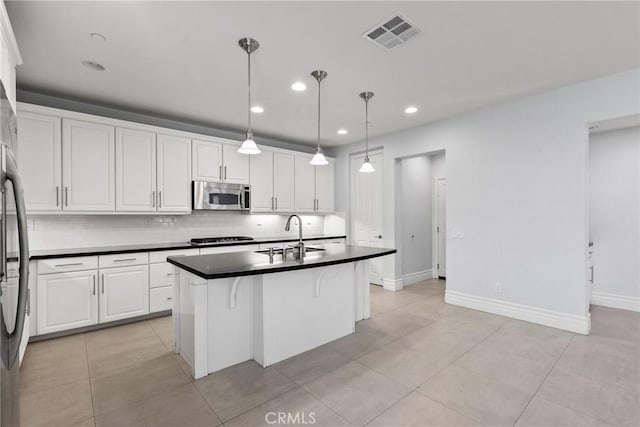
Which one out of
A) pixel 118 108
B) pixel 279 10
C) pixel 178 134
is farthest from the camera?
pixel 178 134

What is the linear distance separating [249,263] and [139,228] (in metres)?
2.60

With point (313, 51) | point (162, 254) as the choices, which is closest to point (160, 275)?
point (162, 254)

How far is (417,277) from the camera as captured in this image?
5.75m

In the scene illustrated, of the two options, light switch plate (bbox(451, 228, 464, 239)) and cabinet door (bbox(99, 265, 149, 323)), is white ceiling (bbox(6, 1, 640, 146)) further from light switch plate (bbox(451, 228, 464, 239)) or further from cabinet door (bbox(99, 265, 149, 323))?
cabinet door (bbox(99, 265, 149, 323))

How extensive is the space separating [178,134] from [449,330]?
4220mm

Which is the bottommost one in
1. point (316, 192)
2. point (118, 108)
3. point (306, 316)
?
point (306, 316)

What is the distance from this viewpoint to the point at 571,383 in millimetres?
2275

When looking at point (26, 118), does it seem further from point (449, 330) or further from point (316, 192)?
point (449, 330)

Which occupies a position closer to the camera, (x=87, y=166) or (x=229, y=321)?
(x=229, y=321)

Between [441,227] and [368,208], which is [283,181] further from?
[441,227]

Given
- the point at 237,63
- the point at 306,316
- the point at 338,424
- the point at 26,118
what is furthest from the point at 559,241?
the point at 26,118

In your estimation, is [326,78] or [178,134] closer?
[326,78]

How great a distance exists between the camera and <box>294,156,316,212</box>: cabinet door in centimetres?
558

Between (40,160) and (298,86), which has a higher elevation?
(298,86)
